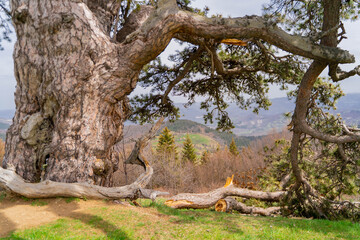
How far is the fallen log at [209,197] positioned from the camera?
8.25 metres

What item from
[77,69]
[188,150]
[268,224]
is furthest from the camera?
[188,150]

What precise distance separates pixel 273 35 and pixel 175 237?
16.3ft

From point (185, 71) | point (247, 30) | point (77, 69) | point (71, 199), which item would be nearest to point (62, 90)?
point (77, 69)

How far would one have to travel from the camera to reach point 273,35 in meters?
5.60

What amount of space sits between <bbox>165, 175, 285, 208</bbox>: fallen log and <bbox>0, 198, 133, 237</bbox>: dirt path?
347 centimetres

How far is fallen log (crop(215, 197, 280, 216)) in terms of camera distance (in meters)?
8.77

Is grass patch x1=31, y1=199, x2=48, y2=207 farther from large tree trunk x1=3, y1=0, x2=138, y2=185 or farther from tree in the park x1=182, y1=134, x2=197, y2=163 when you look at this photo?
tree in the park x1=182, y1=134, x2=197, y2=163

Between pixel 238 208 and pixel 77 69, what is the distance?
7536mm

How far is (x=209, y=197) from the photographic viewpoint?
878 cm

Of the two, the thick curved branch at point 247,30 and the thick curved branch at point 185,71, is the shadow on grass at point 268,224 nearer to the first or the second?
the thick curved branch at point 247,30

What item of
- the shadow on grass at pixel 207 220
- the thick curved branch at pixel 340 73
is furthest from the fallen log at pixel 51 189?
the thick curved branch at pixel 340 73

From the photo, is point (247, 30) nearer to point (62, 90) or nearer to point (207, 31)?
point (207, 31)

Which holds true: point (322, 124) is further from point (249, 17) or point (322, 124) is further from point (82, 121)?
point (82, 121)

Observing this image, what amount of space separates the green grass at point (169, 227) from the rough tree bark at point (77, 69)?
1.39 meters
